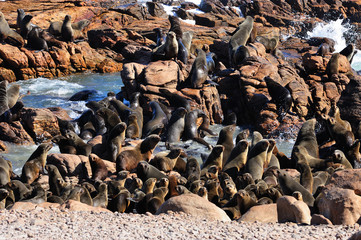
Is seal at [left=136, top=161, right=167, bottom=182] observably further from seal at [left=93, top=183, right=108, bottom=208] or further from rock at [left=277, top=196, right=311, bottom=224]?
rock at [left=277, top=196, right=311, bottom=224]

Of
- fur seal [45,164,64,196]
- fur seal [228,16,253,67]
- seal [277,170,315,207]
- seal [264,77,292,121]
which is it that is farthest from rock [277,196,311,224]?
fur seal [228,16,253,67]

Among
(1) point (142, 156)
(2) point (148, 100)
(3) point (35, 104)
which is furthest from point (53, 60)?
(1) point (142, 156)

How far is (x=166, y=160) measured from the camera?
37.8 ft

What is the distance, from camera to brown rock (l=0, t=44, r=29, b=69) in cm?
2402

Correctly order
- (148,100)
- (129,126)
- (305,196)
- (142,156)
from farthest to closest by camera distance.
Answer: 1. (148,100)
2. (129,126)
3. (142,156)
4. (305,196)

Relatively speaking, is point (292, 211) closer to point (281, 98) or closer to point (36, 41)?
point (281, 98)

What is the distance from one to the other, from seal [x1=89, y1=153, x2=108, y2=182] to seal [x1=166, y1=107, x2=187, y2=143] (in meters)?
4.71

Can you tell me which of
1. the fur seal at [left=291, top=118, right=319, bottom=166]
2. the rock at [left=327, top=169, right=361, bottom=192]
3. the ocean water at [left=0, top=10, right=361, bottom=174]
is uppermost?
the rock at [left=327, top=169, right=361, bottom=192]

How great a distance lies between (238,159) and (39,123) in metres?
7.00

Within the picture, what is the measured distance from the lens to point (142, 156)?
11961mm

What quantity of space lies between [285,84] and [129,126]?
719 centimetres

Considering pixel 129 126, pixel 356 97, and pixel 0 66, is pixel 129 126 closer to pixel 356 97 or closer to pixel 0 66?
pixel 356 97

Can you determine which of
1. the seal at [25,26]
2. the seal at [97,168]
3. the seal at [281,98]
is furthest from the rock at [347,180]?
the seal at [25,26]

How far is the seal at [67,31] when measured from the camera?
89.4 feet
